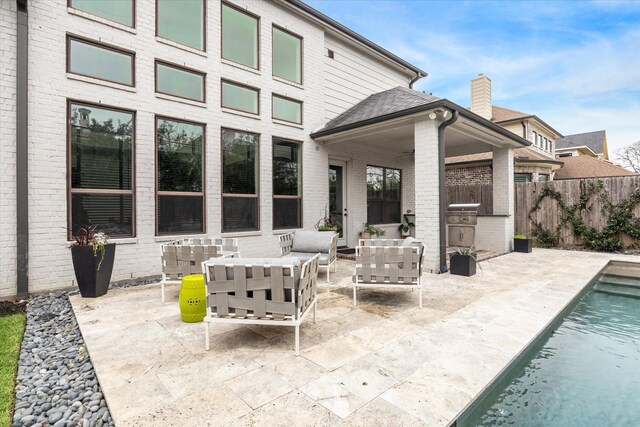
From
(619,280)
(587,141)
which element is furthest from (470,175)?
(587,141)

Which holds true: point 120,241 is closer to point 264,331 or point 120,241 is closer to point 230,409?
point 264,331

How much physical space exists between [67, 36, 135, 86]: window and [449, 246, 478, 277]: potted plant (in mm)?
6562

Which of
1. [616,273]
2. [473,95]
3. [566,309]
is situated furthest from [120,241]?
[473,95]

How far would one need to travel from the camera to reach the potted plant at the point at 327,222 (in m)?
7.64

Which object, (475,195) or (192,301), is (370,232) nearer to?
(475,195)

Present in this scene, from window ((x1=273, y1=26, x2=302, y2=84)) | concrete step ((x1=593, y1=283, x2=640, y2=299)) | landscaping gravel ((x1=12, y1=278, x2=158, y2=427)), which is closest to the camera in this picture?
landscaping gravel ((x1=12, y1=278, x2=158, y2=427))

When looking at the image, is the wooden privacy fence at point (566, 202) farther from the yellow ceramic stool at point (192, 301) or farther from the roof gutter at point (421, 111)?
the yellow ceramic stool at point (192, 301)

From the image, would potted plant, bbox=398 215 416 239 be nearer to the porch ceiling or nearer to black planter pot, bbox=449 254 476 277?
the porch ceiling

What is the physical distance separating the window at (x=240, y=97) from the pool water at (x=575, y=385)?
644 centimetres

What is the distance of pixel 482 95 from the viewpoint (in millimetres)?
16516

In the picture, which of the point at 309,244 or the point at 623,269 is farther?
the point at 623,269

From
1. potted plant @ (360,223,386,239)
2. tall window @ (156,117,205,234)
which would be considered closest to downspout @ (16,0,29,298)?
tall window @ (156,117,205,234)

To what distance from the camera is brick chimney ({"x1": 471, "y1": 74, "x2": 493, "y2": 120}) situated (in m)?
16.5

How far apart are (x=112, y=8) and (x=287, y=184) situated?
4.46 meters
